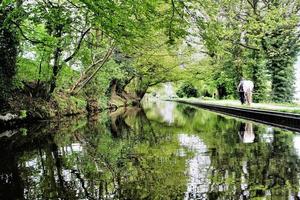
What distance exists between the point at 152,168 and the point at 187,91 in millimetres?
77966

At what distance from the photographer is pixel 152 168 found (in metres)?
8.67

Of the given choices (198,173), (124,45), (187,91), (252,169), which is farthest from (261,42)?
(187,91)

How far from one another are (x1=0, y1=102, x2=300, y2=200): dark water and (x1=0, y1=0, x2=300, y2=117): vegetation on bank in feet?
8.96

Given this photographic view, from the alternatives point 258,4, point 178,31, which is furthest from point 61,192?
point 258,4

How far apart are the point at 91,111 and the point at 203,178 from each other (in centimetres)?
2738

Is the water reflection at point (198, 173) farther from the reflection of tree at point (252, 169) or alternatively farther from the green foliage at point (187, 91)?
the green foliage at point (187, 91)

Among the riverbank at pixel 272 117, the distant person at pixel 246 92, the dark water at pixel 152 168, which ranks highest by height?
the distant person at pixel 246 92

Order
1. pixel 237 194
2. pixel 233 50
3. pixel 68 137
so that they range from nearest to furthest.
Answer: pixel 237 194 < pixel 68 137 < pixel 233 50

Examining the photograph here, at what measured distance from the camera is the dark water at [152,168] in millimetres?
6602

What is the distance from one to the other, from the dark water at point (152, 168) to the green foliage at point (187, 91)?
65950 mm

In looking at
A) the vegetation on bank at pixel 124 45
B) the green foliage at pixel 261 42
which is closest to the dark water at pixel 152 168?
the vegetation on bank at pixel 124 45

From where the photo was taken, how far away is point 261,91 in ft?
142

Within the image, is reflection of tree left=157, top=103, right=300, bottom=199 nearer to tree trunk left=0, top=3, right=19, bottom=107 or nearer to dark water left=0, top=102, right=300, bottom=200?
dark water left=0, top=102, right=300, bottom=200

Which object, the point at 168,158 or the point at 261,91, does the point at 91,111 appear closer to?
the point at 261,91
